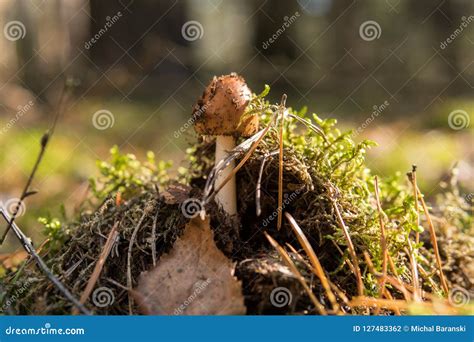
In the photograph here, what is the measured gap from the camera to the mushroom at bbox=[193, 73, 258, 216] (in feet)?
7.39

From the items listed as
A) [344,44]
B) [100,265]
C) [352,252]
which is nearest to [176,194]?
[100,265]

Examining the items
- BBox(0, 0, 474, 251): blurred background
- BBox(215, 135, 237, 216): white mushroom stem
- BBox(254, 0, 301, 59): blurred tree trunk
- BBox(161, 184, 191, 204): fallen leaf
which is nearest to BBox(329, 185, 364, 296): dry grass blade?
BBox(215, 135, 237, 216): white mushroom stem

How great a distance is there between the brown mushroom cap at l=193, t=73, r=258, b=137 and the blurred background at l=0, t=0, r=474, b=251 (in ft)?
8.68

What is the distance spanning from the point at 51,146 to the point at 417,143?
5127 millimetres

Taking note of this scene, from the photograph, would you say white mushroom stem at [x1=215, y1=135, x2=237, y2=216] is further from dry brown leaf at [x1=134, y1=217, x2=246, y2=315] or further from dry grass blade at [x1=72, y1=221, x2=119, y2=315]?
dry grass blade at [x1=72, y1=221, x2=119, y2=315]

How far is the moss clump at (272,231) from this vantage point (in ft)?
6.65

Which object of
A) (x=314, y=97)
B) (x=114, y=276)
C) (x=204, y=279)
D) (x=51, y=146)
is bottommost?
(x=51, y=146)

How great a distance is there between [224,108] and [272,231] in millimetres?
609

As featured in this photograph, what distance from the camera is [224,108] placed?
2.25 meters

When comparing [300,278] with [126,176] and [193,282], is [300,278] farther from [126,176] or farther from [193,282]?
[126,176]

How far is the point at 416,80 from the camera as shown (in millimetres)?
12328

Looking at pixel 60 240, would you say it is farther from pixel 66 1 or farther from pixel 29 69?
pixel 66 1

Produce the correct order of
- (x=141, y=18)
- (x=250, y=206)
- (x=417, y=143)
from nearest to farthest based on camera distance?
(x=250, y=206) → (x=417, y=143) → (x=141, y=18)

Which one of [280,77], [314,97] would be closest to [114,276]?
[314,97]
